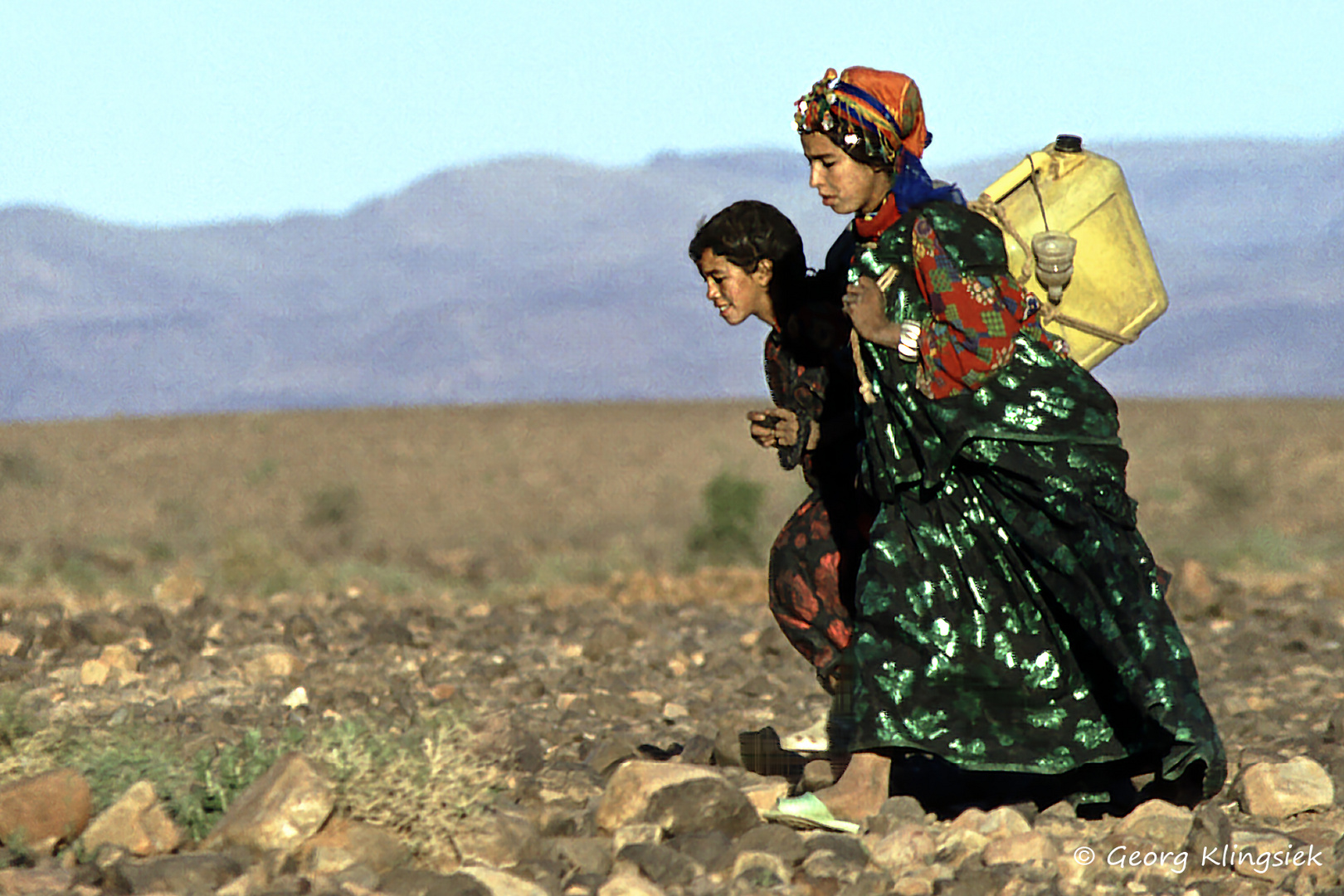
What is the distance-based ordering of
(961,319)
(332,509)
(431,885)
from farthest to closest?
(332,509)
(961,319)
(431,885)

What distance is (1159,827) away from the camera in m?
4.99

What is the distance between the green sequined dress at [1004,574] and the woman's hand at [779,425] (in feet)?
1.44

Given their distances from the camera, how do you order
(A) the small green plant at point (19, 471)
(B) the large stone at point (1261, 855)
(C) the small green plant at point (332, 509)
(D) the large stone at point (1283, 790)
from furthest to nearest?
1. (A) the small green plant at point (19, 471)
2. (C) the small green plant at point (332, 509)
3. (D) the large stone at point (1283, 790)
4. (B) the large stone at point (1261, 855)

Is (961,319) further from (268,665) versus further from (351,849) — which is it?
(268,665)

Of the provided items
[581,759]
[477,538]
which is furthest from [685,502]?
[581,759]

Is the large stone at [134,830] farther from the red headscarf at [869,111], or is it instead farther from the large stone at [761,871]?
the red headscarf at [869,111]

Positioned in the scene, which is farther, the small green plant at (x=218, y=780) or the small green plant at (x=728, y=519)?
the small green plant at (x=728, y=519)

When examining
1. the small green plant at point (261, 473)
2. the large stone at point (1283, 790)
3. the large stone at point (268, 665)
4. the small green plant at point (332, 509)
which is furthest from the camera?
the small green plant at point (261, 473)

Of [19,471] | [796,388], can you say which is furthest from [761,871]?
[19,471]

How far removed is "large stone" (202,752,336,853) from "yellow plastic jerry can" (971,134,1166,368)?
7.78 ft

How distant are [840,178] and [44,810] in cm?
274

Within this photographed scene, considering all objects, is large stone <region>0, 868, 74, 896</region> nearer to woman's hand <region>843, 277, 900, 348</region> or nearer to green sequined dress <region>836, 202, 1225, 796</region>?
green sequined dress <region>836, 202, 1225, 796</region>

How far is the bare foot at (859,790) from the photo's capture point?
505 cm

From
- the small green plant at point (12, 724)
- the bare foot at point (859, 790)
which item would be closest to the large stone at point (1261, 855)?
the bare foot at point (859, 790)
